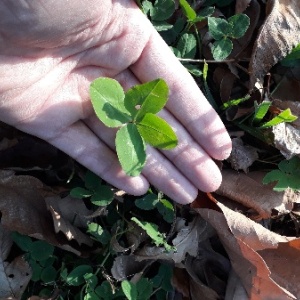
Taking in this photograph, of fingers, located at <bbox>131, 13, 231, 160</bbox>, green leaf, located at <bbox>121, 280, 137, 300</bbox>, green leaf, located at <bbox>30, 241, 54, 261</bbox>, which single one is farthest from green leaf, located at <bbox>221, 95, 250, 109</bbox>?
green leaf, located at <bbox>30, 241, 54, 261</bbox>

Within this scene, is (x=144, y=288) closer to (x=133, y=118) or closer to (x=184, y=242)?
(x=184, y=242)

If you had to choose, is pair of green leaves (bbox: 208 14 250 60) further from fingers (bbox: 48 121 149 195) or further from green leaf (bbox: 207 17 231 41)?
fingers (bbox: 48 121 149 195)

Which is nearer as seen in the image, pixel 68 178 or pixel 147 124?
pixel 147 124

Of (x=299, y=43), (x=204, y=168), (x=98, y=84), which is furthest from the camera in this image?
(x=299, y=43)

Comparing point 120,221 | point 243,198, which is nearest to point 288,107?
point 243,198

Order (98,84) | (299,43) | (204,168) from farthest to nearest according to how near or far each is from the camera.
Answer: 1. (299,43)
2. (204,168)
3. (98,84)

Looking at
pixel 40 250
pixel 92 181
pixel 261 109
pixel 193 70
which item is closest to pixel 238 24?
pixel 193 70

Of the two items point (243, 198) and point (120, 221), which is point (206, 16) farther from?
point (120, 221)

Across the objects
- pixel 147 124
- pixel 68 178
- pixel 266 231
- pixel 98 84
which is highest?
pixel 98 84
